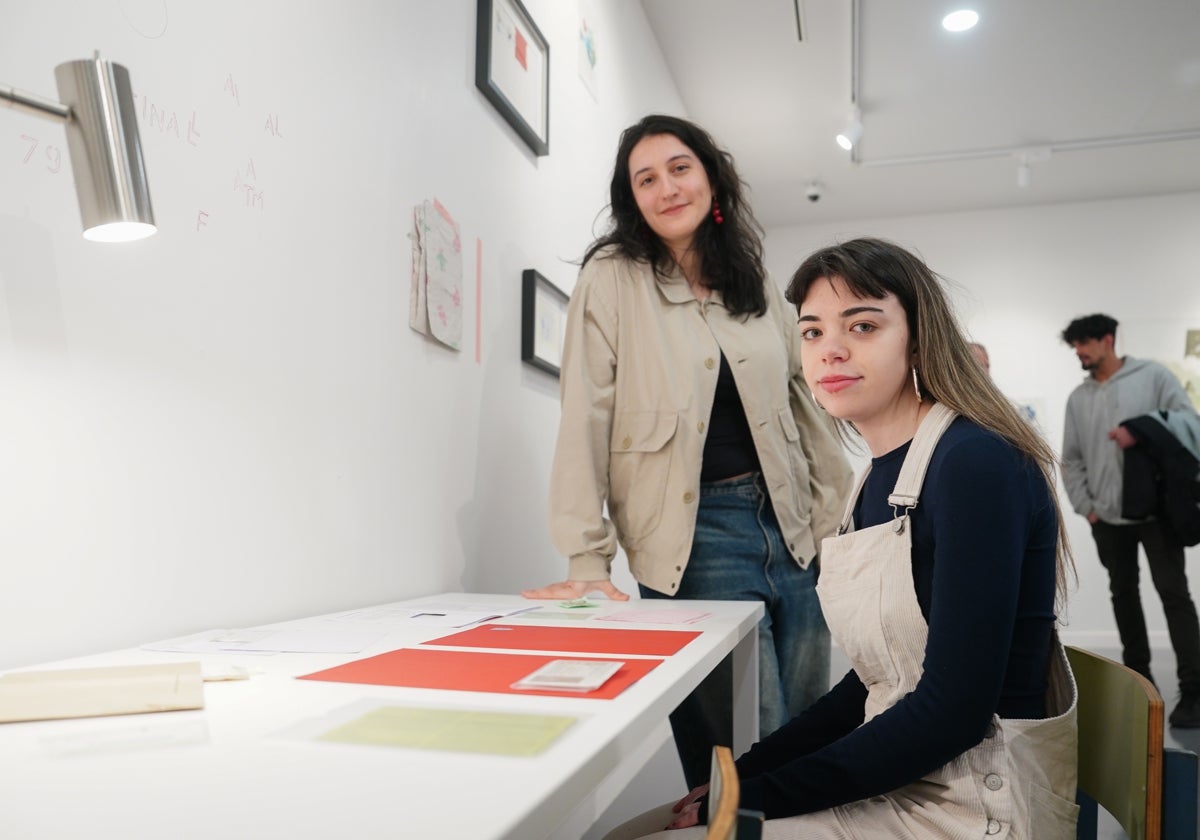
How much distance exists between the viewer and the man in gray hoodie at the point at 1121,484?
3576 millimetres

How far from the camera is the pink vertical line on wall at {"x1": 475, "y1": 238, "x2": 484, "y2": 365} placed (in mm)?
1921

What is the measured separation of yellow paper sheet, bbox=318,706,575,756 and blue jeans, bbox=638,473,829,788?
907 millimetres

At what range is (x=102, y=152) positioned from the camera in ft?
2.06

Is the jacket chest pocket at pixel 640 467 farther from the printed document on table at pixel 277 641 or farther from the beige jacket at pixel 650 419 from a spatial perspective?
the printed document on table at pixel 277 641

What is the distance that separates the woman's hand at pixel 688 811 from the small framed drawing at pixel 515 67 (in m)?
1.51

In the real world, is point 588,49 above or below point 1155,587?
above

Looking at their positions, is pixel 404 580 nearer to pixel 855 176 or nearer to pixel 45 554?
pixel 45 554

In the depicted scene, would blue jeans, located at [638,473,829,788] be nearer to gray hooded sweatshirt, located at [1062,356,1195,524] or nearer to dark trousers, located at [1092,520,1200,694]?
dark trousers, located at [1092,520,1200,694]

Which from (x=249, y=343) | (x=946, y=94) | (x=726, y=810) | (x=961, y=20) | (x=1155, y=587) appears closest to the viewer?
(x=726, y=810)

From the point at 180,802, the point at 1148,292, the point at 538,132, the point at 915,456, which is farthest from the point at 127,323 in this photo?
the point at 1148,292

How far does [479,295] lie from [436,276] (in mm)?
224

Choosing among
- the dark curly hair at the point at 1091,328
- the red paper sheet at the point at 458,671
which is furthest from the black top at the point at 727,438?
the dark curly hair at the point at 1091,328

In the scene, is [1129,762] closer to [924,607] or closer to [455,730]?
[924,607]

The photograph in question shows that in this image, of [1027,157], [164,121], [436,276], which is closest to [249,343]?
[164,121]
